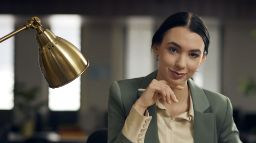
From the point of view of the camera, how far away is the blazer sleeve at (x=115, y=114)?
1.35 metres

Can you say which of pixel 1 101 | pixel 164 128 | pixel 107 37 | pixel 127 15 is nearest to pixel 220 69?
pixel 107 37

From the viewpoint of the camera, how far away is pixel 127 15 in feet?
24.1

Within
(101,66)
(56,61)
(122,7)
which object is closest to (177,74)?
(56,61)

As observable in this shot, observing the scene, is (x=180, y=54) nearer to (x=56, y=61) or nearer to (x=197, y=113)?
(x=197, y=113)

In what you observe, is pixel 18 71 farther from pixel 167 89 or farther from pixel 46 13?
pixel 167 89

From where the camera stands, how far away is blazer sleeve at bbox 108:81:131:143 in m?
1.35

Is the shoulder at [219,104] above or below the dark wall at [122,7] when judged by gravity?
below

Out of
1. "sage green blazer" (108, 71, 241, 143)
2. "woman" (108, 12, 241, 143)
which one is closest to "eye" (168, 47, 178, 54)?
"woman" (108, 12, 241, 143)

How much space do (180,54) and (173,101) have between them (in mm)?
113

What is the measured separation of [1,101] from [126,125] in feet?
29.9

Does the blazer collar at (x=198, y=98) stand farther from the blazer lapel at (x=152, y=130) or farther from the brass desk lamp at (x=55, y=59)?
the brass desk lamp at (x=55, y=59)

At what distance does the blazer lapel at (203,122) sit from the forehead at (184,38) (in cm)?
15

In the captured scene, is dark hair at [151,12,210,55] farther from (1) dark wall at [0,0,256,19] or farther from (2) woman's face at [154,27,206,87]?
(1) dark wall at [0,0,256,19]

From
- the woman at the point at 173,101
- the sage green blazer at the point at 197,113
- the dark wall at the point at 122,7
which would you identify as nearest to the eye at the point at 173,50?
the woman at the point at 173,101
